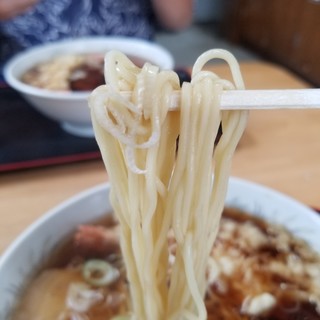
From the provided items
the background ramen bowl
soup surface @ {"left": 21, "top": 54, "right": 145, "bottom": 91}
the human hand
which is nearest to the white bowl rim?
the background ramen bowl

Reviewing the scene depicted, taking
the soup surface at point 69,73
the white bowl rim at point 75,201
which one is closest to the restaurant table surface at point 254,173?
the white bowl rim at point 75,201

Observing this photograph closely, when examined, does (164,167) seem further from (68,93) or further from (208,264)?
(68,93)

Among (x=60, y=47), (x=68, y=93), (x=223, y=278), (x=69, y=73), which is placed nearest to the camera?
(x=223, y=278)

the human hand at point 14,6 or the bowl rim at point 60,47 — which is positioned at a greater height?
the human hand at point 14,6

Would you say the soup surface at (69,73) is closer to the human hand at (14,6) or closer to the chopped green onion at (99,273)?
the human hand at (14,6)

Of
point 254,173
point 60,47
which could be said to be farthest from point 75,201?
point 60,47

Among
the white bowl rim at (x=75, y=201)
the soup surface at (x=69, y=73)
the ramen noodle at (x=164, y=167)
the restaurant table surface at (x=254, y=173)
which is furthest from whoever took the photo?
the soup surface at (x=69, y=73)
